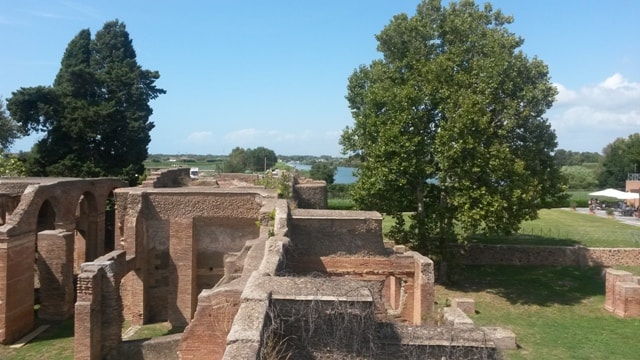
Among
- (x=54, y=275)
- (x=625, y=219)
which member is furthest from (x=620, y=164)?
(x=54, y=275)

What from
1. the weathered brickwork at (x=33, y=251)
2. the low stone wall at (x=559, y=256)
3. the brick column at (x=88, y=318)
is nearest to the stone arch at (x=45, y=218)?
the weathered brickwork at (x=33, y=251)

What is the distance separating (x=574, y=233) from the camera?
A: 1248 inches

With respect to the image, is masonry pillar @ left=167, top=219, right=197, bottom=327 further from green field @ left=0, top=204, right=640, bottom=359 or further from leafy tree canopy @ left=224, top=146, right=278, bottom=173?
leafy tree canopy @ left=224, top=146, right=278, bottom=173

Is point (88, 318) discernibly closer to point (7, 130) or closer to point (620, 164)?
point (7, 130)

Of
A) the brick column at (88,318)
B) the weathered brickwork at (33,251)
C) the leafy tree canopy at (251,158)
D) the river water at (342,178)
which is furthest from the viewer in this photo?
the leafy tree canopy at (251,158)

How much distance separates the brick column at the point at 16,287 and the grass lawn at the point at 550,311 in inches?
533

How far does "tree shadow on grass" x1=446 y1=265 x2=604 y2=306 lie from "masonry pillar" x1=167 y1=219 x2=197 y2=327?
1028 centimetres

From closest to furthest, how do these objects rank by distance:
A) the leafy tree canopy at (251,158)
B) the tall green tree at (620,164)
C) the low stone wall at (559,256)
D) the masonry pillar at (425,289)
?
the masonry pillar at (425,289), the low stone wall at (559,256), the tall green tree at (620,164), the leafy tree canopy at (251,158)

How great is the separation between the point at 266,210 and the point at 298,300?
8276 mm

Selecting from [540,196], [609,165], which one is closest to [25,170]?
[540,196]

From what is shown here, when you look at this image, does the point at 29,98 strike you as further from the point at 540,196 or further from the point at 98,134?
the point at 540,196

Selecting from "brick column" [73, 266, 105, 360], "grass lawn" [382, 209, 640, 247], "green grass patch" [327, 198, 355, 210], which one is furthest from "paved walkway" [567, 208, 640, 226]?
"brick column" [73, 266, 105, 360]

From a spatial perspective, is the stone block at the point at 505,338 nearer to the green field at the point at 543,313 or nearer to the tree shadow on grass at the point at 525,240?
the green field at the point at 543,313

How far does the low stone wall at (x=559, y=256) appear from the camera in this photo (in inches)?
995
